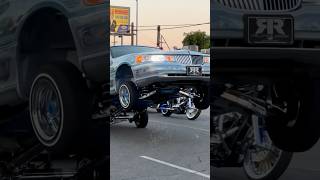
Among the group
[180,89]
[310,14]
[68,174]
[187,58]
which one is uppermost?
[310,14]

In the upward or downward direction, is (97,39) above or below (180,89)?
above

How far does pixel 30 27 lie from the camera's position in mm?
1799

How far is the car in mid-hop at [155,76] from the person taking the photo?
9.34 ft

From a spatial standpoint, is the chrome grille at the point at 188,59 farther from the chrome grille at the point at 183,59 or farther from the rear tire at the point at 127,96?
the rear tire at the point at 127,96

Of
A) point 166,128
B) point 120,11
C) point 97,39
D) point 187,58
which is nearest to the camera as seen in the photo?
point 97,39

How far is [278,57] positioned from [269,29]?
116 millimetres

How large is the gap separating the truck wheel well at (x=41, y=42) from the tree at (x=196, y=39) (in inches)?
26.6

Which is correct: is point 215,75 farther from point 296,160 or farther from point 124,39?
point 124,39

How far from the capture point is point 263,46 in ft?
6.06

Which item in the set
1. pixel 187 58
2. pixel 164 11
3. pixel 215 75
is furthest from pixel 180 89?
pixel 215 75

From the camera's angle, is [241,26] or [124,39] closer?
[241,26]

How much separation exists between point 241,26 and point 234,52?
11 centimetres

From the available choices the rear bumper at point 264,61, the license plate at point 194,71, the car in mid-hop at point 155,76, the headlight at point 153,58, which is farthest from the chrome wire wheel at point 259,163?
the headlight at point 153,58

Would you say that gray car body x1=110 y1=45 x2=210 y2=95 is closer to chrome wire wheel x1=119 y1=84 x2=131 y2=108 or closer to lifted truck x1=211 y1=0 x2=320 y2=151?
chrome wire wheel x1=119 y1=84 x2=131 y2=108
